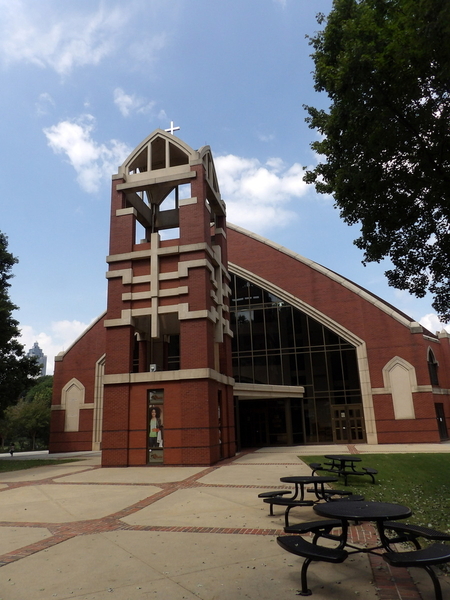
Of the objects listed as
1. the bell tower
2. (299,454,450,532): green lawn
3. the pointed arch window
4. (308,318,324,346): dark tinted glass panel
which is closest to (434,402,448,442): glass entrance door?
the pointed arch window

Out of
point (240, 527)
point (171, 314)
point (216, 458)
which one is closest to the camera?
point (240, 527)

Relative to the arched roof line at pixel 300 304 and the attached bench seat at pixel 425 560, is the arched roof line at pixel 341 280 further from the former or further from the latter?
the attached bench seat at pixel 425 560

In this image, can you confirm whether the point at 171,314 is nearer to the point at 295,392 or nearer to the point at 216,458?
the point at 216,458

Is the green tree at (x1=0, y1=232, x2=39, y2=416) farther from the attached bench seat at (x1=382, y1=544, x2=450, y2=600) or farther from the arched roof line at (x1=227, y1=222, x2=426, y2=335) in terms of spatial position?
the attached bench seat at (x1=382, y1=544, x2=450, y2=600)

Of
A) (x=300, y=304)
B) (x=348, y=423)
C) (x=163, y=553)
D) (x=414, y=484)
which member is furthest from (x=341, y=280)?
(x=163, y=553)

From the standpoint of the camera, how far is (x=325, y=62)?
11.0 m

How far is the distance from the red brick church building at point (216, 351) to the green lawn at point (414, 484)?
6.96 meters

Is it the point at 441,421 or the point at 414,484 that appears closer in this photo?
the point at 414,484

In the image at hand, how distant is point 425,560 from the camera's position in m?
4.29

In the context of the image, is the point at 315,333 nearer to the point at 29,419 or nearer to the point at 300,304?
the point at 300,304

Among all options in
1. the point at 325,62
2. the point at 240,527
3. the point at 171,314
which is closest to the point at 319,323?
the point at 171,314

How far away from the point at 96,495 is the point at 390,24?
514 inches

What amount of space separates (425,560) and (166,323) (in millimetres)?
19790

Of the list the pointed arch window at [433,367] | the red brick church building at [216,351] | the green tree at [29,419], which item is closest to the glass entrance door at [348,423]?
the red brick church building at [216,351]
